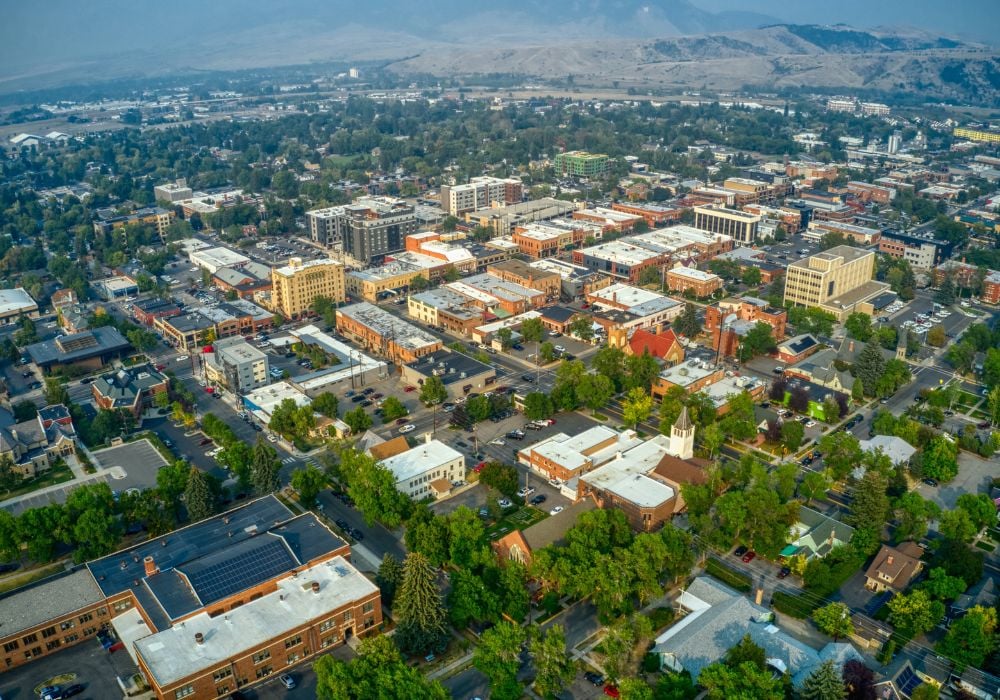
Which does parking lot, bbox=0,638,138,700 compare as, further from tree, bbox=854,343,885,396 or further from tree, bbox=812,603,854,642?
tree, bbox=854,343,885,396

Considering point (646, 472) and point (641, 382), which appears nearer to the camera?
point (646, 472)

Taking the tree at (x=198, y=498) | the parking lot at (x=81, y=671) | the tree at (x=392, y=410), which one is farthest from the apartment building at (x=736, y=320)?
the parking lot at (x=81, y=671)

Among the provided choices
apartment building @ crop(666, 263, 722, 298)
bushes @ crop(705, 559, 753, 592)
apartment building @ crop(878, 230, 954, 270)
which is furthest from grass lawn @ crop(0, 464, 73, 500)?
apartment building @ crop(878, 230, 954, 270)

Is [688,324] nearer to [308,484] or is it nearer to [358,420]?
[358,420]

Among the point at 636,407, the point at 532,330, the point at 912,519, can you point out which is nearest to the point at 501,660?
the point at 912,519

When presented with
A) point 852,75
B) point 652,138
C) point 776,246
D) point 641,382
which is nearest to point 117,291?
point 641,382

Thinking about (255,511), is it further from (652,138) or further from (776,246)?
(652,138)
